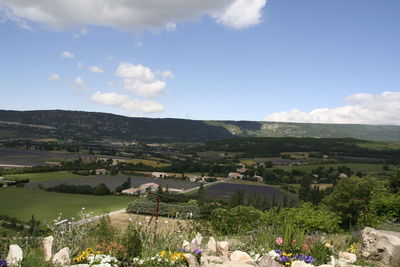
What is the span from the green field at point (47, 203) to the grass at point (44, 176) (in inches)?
497

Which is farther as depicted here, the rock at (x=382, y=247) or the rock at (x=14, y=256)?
the rock at (x=382, y=247)

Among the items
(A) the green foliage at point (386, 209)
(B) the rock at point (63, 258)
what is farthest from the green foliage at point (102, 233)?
(A) the green foliage at point (386, 209)

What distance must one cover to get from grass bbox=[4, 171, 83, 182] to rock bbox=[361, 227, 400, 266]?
8866 cm

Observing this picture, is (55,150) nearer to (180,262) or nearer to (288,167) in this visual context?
(288,167)

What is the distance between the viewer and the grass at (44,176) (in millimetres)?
85012

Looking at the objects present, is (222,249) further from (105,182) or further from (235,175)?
(235,175)

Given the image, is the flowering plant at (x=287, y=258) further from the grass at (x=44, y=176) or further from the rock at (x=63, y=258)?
the grass at (x=44, y=176)

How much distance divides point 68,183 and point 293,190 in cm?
6349

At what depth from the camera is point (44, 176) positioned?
9031 centimetres

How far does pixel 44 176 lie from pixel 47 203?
3164cm

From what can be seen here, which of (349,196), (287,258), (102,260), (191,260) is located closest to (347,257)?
(287,258)

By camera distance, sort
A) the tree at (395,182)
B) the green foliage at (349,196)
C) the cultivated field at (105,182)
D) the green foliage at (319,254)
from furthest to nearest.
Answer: the cultivated field at (105,182)
the tree at (395,182)
the green foliage at (349,196)
the green foliage at (319,254)

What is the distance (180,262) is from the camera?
24.2 ft

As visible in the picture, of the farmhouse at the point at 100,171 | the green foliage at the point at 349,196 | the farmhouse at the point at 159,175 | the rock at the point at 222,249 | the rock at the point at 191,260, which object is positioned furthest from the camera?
the farmhouse at the point at 159,175
